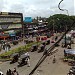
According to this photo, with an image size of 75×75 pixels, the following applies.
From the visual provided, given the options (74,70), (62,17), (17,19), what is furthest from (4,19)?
(74,70)

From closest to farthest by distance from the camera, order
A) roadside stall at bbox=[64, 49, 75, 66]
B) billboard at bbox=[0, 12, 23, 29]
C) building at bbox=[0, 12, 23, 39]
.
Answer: roadside stall at bbox=[64, 49, 75, 66], building at bbox=[0, 12, 23, 39], billboard at bbox=[0, 12, 23, 29]

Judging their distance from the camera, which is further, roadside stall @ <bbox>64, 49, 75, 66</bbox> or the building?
the building

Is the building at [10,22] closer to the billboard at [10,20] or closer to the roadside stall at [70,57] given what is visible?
the billboard at [10,20]

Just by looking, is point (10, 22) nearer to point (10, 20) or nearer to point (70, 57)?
point (10, 20)

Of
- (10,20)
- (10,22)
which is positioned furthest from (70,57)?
(10,20)

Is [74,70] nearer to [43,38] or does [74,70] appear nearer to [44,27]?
[43,38]

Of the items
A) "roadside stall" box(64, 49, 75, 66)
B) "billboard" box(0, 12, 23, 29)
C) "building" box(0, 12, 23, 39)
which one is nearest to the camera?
"roadside stall" box(64, 49, 75, 66)

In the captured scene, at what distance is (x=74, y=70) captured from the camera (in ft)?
57.4

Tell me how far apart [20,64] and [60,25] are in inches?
2615

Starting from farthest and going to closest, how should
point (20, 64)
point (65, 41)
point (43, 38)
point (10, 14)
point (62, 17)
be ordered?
1. point (62, 17)
2. point (10, 14)
3. point (43, 38)
4. point (65, 41)
5. point (20, 64)

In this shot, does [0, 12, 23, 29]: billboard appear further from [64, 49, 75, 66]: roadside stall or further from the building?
[64, 49, 75, 66]: roadside stall

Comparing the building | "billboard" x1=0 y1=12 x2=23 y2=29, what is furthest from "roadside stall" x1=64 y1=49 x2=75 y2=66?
"billboard" x1=0 y1=12 x2=23 y2=29

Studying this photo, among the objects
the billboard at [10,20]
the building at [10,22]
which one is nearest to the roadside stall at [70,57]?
the building at [10,22]

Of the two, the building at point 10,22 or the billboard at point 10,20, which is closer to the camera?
the building at point 10,22
